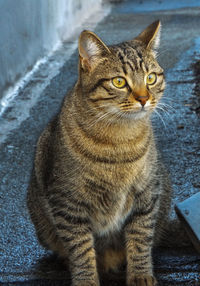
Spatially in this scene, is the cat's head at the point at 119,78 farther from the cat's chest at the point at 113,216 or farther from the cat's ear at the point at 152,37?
the cat's chest at the point at 113,216

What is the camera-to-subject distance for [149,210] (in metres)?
2.90

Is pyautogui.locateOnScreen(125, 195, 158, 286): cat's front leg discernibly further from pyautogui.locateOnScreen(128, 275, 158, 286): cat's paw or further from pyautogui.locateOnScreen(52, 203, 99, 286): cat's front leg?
pyautogui.locateOnScreen(52, 203, 99, 286): cat's front leg

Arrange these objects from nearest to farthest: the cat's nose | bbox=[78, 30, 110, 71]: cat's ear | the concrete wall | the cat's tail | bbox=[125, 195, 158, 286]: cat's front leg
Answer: the cat's nose
bbox=[78, 30, 110, 71]: cat's ear
bbox=[125, 195, 158, 286]: cat's front leg
the cat's tail
the concrete wall

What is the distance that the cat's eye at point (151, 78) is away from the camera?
2769mm

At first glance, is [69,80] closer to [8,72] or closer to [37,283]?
[8,72]

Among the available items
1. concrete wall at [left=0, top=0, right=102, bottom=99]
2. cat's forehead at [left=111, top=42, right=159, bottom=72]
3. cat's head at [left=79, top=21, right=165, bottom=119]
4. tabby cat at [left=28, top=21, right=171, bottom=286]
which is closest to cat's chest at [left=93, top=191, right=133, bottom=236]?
tabby cat at [left=28, top=21, right=171, bottom=286]

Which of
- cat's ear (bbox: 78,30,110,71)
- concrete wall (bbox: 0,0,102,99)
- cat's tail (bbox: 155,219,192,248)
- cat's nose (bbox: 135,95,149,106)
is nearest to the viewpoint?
cat's nose (bbox: 135,95,149,106)

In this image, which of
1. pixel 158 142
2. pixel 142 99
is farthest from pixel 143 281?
pixel 158 142

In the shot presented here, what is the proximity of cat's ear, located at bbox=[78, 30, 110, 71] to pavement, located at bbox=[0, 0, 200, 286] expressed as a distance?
792mm

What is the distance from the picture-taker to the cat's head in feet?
8.76

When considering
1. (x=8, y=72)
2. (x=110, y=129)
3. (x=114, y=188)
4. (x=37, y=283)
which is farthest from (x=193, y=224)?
(x=8, y=72)

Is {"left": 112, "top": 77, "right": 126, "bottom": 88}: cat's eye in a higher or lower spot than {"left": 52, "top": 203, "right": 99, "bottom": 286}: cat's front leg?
higher

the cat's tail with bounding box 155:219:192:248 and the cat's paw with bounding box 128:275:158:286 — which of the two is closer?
the cat's paw with bounding box 128:275:158:286

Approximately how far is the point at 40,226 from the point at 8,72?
294cm
